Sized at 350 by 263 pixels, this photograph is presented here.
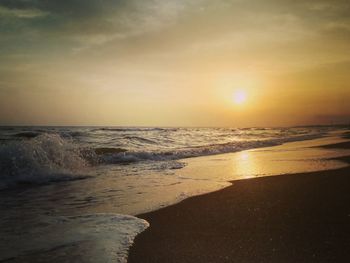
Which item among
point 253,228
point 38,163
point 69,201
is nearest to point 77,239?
point 253,228

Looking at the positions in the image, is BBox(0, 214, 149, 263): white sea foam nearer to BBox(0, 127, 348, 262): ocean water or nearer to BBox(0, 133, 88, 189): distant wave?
BBox(0, 127, 348, 262): ocean water

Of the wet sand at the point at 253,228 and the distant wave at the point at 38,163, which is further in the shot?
the distant wave at the point at 38,163

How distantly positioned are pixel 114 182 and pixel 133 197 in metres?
2.45

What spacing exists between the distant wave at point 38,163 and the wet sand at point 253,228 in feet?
19.8

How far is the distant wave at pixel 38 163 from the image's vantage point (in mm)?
10250

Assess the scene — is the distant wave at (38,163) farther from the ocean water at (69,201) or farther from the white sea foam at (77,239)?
the white sea foam at (77,239)

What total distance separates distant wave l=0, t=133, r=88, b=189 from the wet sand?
19.8 feet

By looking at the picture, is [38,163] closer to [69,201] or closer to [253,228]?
[69,201]

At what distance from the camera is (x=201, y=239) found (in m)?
3.99

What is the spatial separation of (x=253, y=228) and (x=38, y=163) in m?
9.43

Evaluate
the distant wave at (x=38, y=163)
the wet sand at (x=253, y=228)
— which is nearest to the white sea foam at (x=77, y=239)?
the wet sand at (x=253, y=228)

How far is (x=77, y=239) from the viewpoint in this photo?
408cm

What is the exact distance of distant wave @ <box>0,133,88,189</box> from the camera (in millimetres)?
10250

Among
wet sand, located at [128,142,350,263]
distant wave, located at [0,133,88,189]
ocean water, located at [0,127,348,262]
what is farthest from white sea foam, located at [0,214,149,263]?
distant wave, located at [0,133,88,189]
